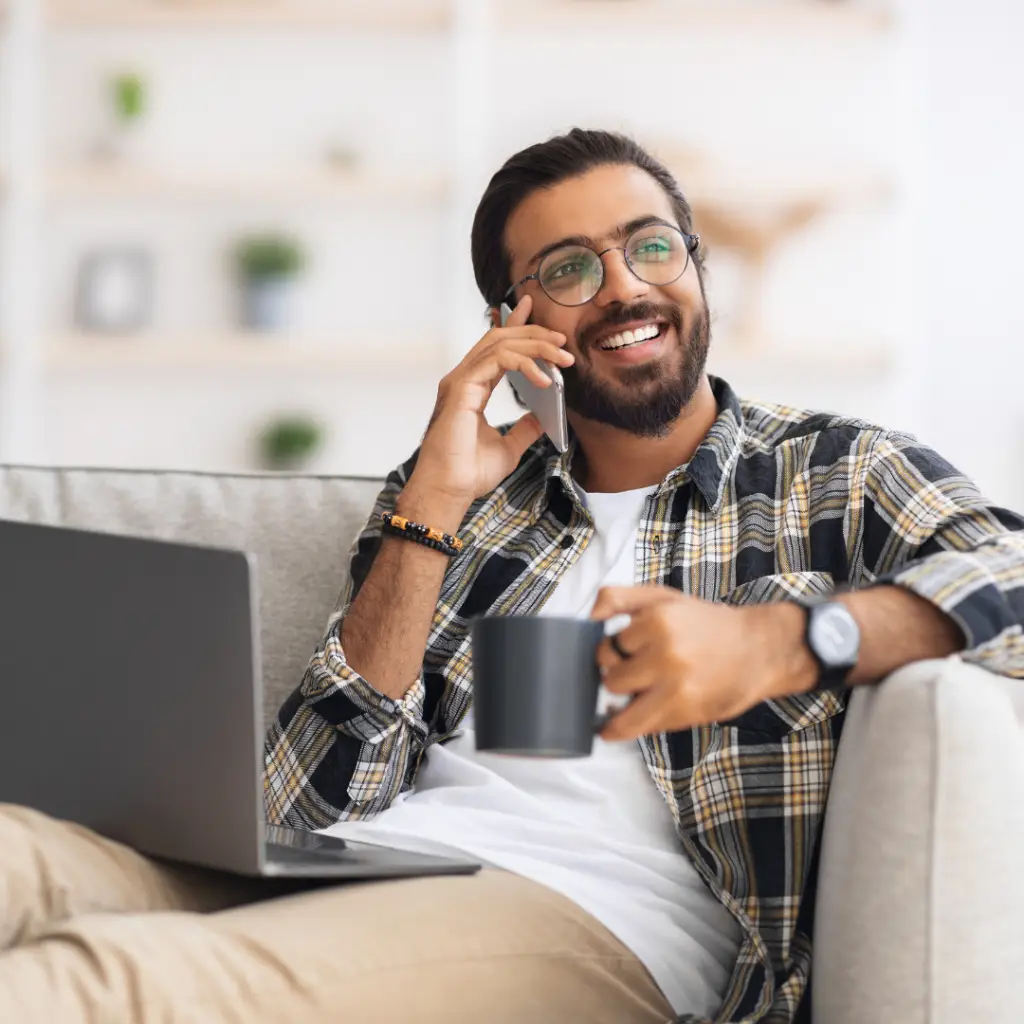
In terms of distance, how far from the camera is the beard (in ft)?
5.34

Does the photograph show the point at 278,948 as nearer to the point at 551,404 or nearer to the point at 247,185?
the point at 551,404

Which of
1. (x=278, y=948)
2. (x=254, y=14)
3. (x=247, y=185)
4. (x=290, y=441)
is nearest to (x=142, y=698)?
(x=278, y=948)

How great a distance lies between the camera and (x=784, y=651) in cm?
107

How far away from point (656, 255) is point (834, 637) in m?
0.73

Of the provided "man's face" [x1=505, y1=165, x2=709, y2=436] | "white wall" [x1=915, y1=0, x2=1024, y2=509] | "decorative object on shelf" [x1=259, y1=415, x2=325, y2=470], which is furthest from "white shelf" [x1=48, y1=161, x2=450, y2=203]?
"man's face" [x1=505, y1=165, x2=709, y2=436]

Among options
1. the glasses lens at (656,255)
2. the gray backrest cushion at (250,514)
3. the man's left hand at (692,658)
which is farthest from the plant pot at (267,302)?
the man's left hand at (692,658)

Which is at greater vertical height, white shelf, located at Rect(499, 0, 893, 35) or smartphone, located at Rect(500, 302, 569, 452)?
white shelf, located at Rect(499, 0, 893, 35)

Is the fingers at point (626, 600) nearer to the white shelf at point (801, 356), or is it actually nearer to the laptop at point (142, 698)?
the laptop at point (142, 698)

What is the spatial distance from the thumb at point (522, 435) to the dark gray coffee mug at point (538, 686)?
0.69 metres

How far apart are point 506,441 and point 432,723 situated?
1.16 feet

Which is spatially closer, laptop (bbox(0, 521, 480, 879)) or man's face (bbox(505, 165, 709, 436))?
laptop (bbox(0, 521, 480, 879))

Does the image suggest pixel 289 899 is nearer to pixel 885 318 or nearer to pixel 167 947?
pixel 167 947

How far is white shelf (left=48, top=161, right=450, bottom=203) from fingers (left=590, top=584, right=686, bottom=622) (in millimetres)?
3108

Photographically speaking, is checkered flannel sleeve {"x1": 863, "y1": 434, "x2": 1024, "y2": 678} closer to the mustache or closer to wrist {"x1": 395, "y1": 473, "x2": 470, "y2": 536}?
the mustache
